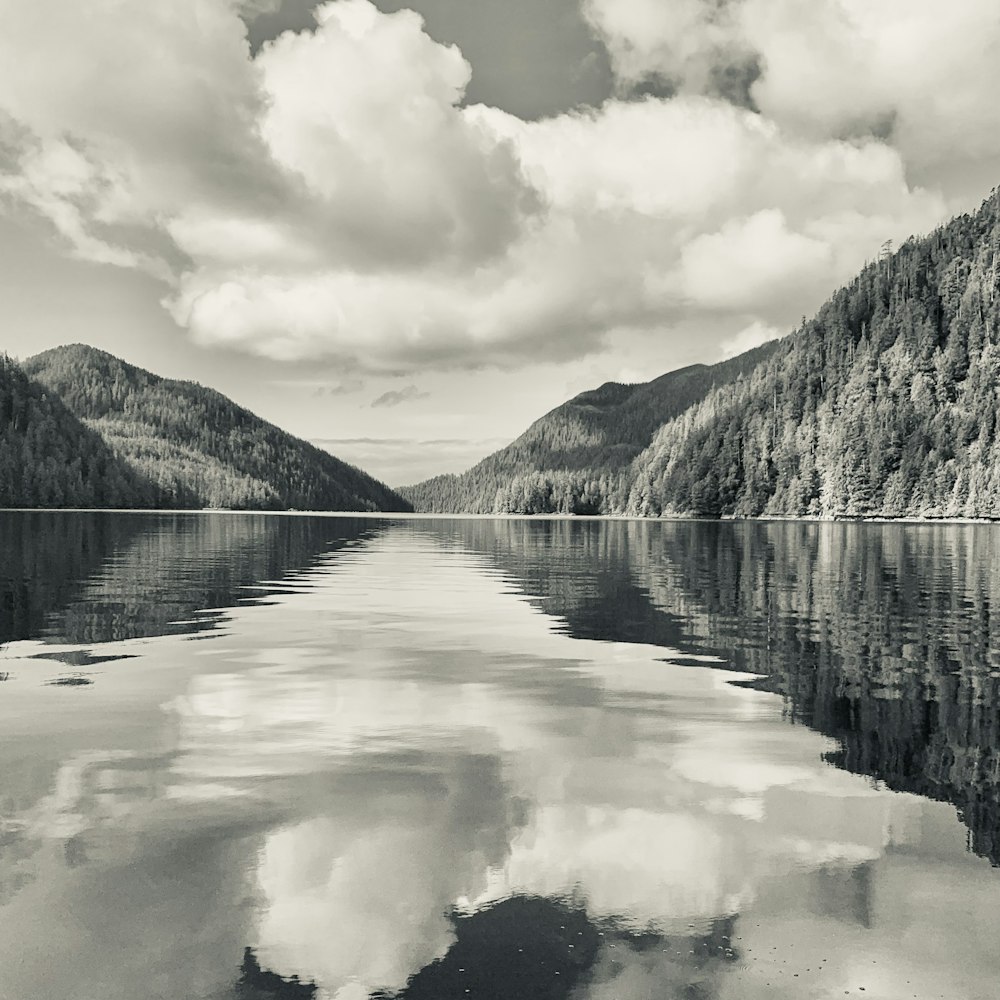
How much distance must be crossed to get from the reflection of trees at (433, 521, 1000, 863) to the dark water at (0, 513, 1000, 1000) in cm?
13

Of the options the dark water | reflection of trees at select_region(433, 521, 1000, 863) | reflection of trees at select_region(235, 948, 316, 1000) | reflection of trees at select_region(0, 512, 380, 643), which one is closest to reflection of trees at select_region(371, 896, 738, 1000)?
the dark water

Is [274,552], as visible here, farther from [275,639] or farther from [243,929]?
[243,929]

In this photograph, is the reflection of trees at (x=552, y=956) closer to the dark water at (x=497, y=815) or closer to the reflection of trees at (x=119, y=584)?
the dark water at (x=497, y=815)

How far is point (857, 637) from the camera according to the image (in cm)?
→ 2605

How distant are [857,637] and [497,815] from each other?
718 inches

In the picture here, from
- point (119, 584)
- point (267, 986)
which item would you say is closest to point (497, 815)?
point (267, 986)

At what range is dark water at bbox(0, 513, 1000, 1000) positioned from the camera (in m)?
7.69

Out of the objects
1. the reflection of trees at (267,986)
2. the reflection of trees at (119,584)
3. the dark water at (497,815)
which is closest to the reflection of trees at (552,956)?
the dark water at (497,815)

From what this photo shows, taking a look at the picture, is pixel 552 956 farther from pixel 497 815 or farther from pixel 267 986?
pixel 497 815

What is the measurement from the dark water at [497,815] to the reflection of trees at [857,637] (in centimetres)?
13

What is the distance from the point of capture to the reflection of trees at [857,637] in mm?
13781

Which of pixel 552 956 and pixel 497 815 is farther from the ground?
pixel 497 815

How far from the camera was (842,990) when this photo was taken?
24.0 feet

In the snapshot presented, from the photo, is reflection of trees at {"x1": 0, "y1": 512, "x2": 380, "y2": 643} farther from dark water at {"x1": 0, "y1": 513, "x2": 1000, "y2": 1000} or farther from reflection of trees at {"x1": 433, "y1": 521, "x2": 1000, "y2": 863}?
reflection of trees at {"x1": 433, "y1": 521, "x2": 1000, "y2": 863}
